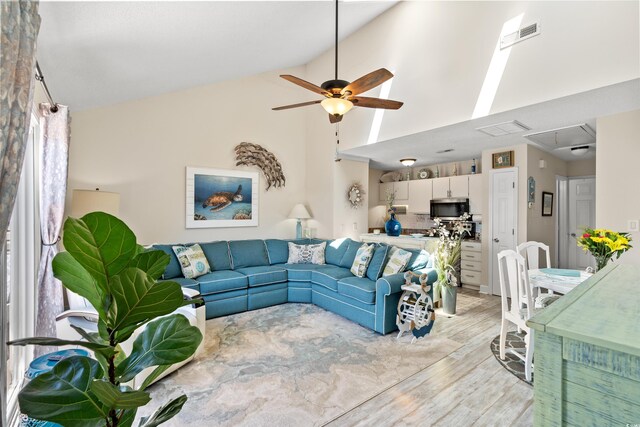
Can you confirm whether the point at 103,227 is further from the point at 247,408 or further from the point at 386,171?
the point at 386,171

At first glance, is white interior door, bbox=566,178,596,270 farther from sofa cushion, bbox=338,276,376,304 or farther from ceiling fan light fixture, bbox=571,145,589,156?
sofa cushion, bbox=338,276,376,304

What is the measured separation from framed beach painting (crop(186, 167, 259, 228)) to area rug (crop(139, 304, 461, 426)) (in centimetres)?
165

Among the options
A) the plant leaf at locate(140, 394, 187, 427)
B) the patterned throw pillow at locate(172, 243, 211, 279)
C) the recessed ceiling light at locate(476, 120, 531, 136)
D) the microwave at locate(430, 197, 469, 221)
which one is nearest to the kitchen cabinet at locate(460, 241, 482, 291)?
the microwave at locate(430, 197, 469, 221)

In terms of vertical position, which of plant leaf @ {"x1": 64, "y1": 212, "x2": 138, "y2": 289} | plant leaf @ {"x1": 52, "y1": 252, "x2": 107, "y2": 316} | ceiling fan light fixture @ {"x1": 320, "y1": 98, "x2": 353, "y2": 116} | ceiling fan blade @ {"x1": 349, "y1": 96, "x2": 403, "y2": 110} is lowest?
plant leaf @ {"x1": 52, "y1": 252, "x2": 107, "y2": 316}

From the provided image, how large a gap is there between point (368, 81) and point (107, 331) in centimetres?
235

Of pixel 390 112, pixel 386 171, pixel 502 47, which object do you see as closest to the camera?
pixel 502 47

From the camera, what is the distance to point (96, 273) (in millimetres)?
689

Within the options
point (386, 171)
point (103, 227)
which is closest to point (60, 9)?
point (103, 227)

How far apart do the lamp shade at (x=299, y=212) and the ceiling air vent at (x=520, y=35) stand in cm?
355

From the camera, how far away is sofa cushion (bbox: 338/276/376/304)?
3.30 metres

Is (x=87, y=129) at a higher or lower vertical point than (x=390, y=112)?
lower

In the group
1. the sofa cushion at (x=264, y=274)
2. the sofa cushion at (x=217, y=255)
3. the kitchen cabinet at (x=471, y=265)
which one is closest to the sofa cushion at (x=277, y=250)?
the sofa cushion at (x=264, y=274)

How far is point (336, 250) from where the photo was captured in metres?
4.66

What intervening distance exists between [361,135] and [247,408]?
3876mm
